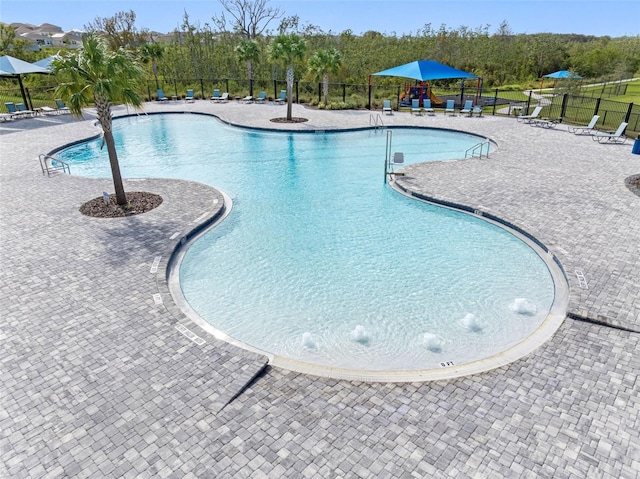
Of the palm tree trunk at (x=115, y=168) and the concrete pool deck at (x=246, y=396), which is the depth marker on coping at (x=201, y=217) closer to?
the concrete pool deck at (x=246, y=396)

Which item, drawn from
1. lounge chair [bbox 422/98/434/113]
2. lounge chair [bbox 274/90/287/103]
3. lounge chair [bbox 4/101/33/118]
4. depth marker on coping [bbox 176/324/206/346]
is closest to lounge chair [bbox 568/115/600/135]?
lounge chair [bbox 422/98/434/113]

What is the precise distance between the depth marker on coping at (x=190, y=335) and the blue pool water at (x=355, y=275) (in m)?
0.62

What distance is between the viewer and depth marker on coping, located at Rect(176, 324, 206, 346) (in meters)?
6.52

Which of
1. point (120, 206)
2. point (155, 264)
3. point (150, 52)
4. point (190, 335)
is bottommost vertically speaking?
point (190, 335)

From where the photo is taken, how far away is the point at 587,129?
21297 millimetres

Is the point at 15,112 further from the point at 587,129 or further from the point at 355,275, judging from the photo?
the point at 587,129

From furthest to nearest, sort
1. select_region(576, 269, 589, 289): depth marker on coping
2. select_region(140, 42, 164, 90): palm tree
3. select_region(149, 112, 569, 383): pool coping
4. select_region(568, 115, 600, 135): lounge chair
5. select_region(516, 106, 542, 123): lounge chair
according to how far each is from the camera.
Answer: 1. select_region(140, 42, 164, 90): palm tree
2. select_region(516, 106, 542, 123): lounge chair
3. select_region(568, 115, 600, 135): lounge chair
4. select_region(576, 269, 589, 289): depth marker on coping
5. select_region(149, 112, 569, 383): pool coping

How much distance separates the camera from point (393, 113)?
90.6ft

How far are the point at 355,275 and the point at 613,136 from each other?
56.1 feet

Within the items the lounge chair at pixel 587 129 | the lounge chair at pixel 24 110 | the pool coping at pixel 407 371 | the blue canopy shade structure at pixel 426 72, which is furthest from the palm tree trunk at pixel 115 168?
the lounge chair at pixel 587 129

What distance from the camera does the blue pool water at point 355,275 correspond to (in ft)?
22.7

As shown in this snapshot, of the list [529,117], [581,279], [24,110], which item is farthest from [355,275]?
[24,110]

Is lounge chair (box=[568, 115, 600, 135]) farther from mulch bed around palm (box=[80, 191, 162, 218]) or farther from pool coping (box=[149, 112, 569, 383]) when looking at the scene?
mulch bed around palm (box=[80, 191, 162, 218])

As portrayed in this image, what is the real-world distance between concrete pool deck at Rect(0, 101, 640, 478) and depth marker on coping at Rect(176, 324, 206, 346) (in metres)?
0.03
